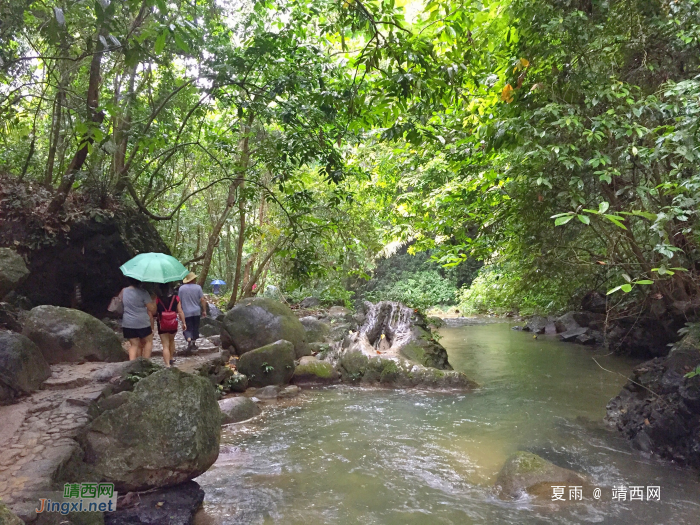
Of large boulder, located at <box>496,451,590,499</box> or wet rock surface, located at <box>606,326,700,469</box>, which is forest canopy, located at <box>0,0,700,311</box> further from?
large boulder, located at <box>496,451,590,499</box>

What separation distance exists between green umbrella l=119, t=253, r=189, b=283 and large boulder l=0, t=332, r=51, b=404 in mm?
1545

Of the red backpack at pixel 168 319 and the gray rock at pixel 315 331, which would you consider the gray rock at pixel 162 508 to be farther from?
the gray rock at pixel 315 331

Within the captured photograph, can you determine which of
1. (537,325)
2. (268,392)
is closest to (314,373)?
(268,392)

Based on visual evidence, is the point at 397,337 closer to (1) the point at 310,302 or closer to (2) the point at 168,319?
(2) the point at 168,319

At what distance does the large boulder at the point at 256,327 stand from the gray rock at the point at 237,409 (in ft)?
9.14

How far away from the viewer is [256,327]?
10.7 metres

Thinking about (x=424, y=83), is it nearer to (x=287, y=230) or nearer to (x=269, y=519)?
(x=287, y=230)

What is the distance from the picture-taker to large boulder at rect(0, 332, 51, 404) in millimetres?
4879

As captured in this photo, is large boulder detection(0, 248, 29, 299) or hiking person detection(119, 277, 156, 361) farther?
hiking person detection(119, 277, 156, 361)

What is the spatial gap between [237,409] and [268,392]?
142 centimetres

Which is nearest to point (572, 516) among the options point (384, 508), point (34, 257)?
point (384, 508)

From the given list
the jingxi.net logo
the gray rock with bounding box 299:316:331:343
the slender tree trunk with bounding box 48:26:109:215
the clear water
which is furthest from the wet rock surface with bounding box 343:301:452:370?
the jingxi.net logo

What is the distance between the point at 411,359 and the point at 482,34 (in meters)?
6.82

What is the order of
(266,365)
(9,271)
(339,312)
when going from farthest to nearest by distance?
(339,312) < (266,365) < (9,271)
